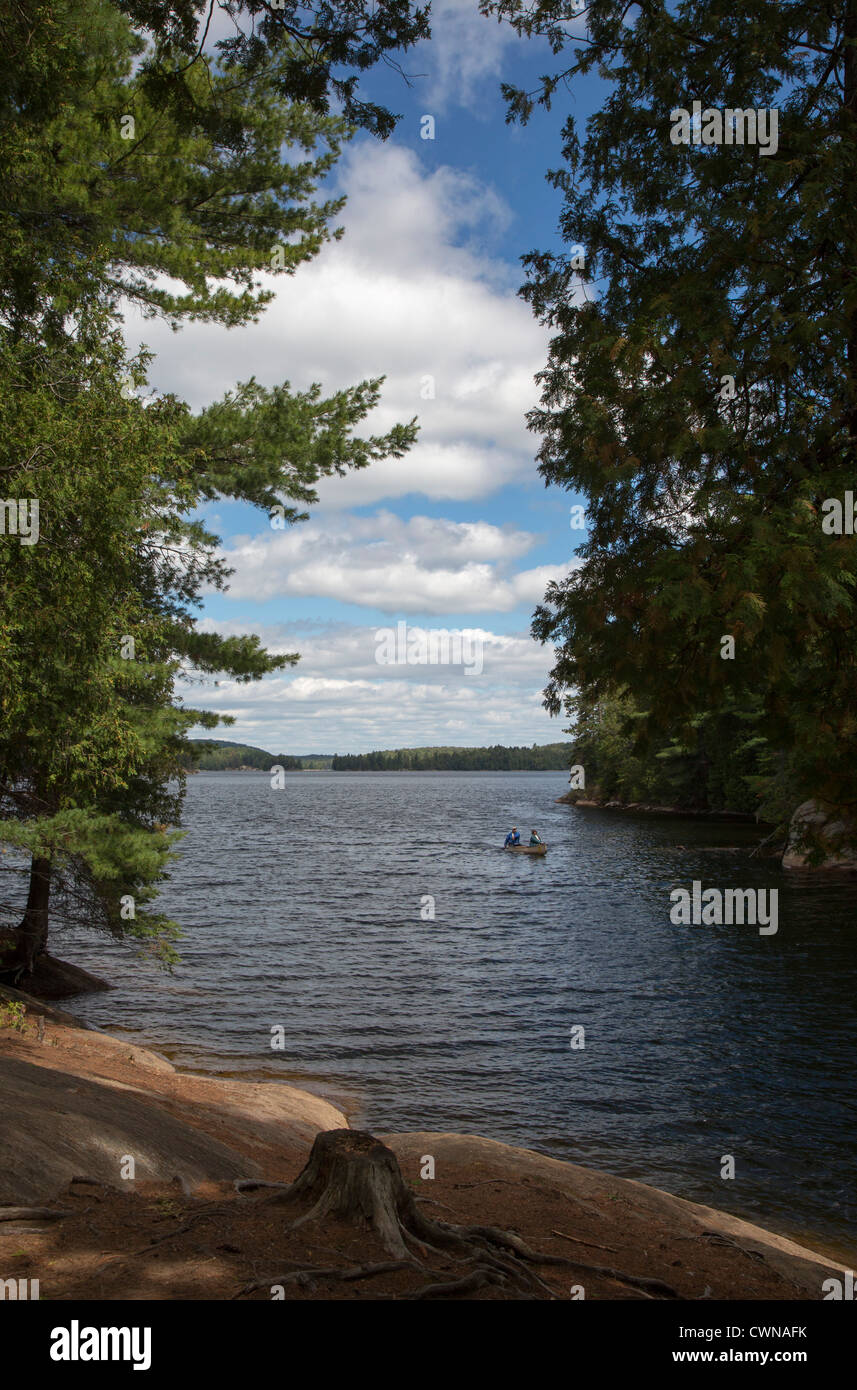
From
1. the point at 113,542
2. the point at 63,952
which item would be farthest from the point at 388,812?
the point at 113,542

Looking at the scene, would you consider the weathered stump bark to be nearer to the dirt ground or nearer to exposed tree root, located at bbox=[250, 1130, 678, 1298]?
exposed tree root, located at bbox=[250, 1130, 678, 1298]

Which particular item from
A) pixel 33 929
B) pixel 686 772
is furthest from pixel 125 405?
pixel 686 772

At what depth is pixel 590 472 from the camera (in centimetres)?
699

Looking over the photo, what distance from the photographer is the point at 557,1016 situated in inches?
816

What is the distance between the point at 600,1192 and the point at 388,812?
357ft

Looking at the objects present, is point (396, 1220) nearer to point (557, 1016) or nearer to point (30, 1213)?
point (30, 1213)

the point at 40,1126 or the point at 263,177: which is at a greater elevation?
the point at 263,177

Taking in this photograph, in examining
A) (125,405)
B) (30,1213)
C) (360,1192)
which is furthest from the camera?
(125,405)

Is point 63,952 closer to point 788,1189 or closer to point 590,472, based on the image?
point 788,1189

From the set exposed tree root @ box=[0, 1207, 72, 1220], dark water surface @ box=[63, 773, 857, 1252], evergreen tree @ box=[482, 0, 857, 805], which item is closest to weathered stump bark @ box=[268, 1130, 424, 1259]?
exposed tree root @ box=[0, 1207, 72, 1220]

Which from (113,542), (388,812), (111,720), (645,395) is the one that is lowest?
(388,812)

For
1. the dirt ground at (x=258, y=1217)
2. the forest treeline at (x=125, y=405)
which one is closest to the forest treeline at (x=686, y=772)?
the forest treeline at (x=125, y=405)

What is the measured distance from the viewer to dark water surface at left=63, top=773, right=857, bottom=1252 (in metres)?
13.6

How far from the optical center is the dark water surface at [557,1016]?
13633 mm
